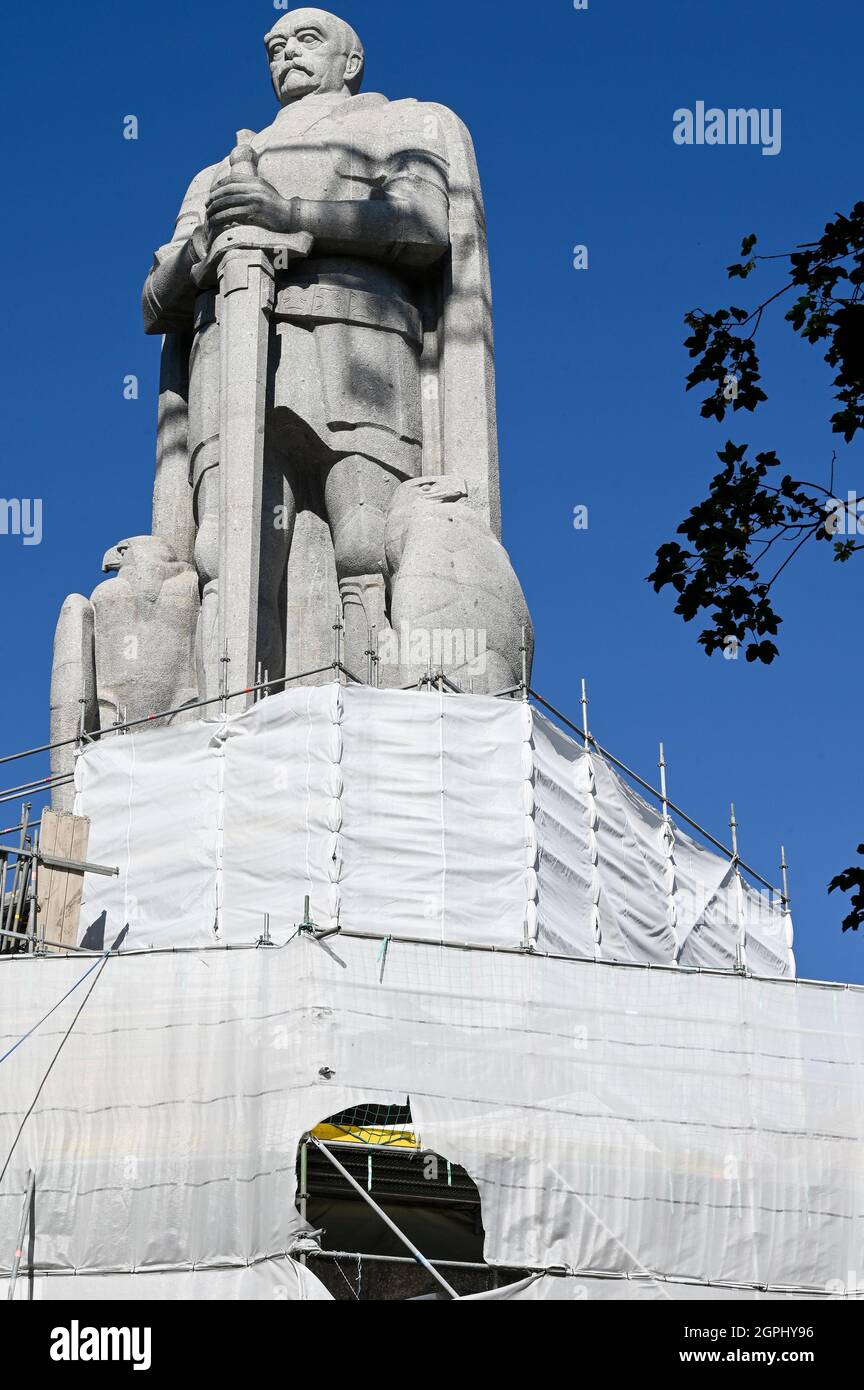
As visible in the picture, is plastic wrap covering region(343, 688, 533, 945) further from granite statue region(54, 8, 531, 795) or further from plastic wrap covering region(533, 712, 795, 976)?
granite statue region(54, 8, 531, 795)

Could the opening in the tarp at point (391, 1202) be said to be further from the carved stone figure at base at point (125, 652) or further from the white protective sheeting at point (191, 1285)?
the carved stone figure at base at point (125, 652)

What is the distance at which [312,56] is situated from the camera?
30.0 metres

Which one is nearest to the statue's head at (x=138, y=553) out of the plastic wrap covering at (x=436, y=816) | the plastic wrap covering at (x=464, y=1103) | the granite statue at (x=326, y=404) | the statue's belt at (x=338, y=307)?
the granite statue at (x=326, y=404)

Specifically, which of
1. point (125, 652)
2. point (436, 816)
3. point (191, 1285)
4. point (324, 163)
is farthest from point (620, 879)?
point (324, 163)

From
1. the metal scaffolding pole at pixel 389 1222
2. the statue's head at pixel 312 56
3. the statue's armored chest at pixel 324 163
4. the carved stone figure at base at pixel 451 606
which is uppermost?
the statue's head at pixel 312 56

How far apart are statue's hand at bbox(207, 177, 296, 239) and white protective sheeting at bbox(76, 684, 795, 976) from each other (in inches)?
208

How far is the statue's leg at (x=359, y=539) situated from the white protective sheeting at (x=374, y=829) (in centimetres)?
209

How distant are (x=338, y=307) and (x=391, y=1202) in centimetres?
961

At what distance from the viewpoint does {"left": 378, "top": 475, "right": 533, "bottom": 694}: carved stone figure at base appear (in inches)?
1026

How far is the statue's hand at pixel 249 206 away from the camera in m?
27.7

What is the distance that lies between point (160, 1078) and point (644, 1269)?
4062 millimetres
